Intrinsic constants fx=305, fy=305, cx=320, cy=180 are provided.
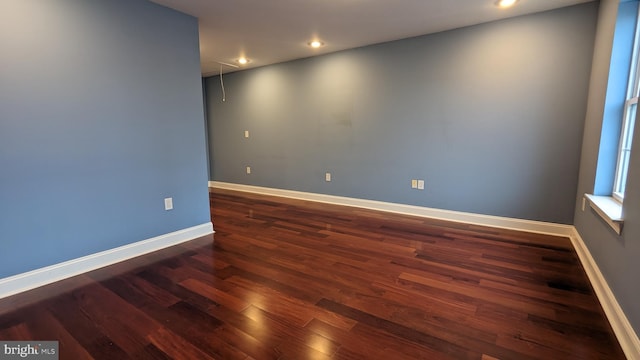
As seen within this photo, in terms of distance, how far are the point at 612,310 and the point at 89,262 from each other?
363 centimetres

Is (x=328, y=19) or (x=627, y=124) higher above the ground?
(x=328, y=19)

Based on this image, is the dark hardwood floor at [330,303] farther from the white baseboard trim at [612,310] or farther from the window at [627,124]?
the window at [627,124]

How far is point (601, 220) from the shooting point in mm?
2186

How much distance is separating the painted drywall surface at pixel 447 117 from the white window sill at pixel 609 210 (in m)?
0.88

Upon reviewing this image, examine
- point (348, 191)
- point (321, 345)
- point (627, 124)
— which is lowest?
point (321, 345)

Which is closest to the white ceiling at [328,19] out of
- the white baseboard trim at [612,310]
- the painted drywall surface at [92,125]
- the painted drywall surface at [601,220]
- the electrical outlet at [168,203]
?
the painted drywall surface at [92,125]

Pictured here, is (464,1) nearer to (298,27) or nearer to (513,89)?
(513,89)

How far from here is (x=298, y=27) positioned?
3.43 metres

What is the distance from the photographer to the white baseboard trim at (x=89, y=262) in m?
2.13

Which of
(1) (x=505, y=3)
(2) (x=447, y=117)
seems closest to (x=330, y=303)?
(2) (x=447, y=117)

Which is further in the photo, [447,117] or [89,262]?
[447,117]

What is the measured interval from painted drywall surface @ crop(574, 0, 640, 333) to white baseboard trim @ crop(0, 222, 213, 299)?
11.0 ft

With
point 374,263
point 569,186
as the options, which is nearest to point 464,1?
point 569,186

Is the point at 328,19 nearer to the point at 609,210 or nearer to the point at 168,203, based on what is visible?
the point at 168,203
